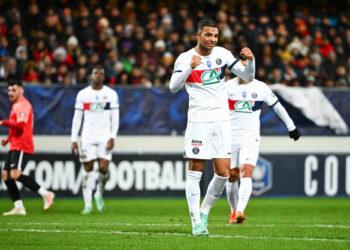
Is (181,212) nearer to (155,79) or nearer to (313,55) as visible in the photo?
(155,79)

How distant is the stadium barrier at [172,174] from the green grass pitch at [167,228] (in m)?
1.46

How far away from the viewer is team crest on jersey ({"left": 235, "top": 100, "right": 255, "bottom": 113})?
14.1 metres

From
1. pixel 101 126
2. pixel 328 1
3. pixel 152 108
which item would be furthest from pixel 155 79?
pixel 328 1

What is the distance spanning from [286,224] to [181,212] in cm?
362

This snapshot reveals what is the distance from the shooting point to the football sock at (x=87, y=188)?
16.8 metres

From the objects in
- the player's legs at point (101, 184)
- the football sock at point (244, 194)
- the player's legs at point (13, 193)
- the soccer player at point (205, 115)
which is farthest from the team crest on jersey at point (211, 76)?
the player's legs at point (101, 184)

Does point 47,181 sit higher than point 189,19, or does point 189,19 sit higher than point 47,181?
point 189,19

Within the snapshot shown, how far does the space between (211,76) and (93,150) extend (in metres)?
6.14

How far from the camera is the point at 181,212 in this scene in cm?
1689

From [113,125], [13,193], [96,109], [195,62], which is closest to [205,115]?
[195,62]

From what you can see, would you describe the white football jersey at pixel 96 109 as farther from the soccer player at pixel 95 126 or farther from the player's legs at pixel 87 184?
the player's legs at pixel 87 184

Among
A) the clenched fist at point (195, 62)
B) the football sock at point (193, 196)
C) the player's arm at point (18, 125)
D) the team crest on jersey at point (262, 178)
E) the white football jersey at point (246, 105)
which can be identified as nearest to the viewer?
the clenched fist at point (195, 62)

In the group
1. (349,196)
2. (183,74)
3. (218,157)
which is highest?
(183,74)

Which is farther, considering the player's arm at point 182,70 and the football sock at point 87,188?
the football sock at point 87,188
